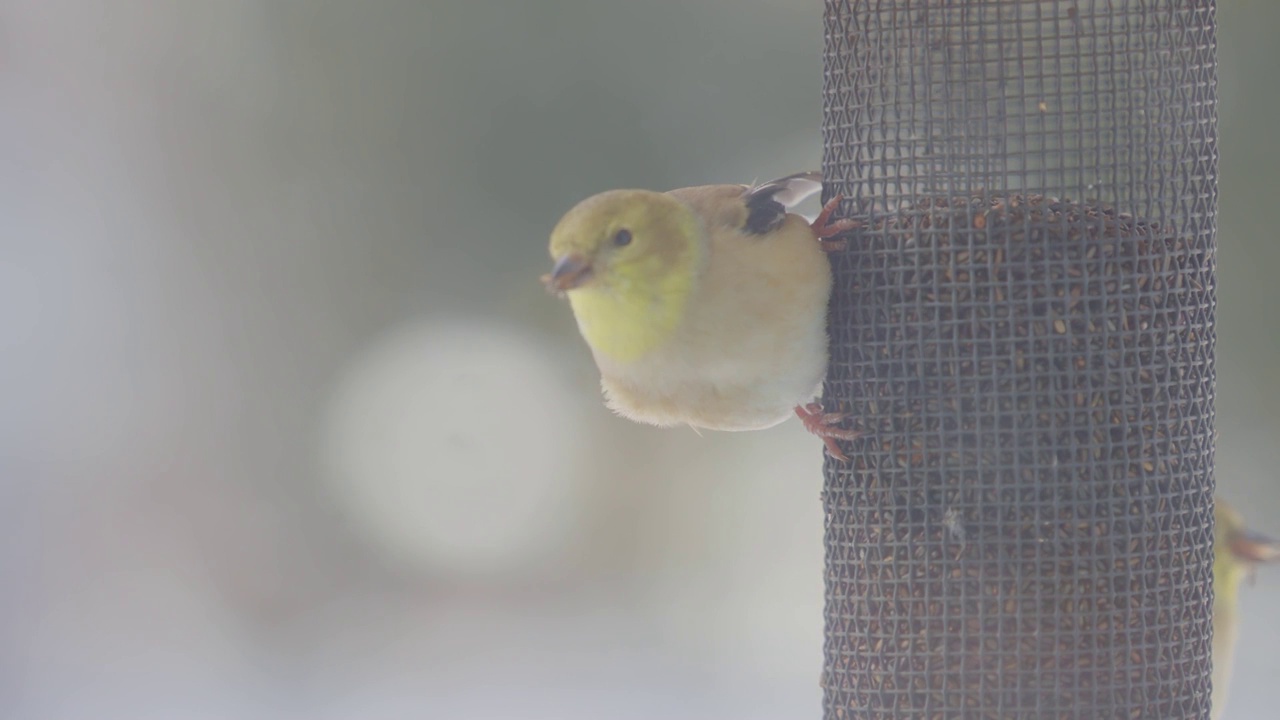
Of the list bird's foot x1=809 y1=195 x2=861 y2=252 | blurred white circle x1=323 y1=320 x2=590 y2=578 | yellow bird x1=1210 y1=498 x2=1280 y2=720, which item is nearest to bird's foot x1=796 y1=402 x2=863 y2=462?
bird's foot x1=809 y1=195 x2=861 y2=252

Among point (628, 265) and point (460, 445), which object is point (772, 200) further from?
point (460, 445)

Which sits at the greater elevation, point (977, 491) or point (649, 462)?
point (977, 491)

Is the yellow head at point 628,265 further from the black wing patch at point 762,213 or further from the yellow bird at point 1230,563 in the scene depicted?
the yellow bird at point 1230,563

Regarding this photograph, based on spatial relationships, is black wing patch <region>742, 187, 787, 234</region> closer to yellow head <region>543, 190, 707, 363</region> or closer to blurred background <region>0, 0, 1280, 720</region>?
yellow head <region>543, 190, 707, 363</region>

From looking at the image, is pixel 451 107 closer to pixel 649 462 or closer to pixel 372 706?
pixel 649 462

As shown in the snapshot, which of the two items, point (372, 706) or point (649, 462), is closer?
point (372, 706)

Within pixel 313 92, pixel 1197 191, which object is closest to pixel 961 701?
pixel 1197 191

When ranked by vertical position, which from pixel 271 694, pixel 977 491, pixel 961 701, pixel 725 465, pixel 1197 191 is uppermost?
pixel 1197 191
